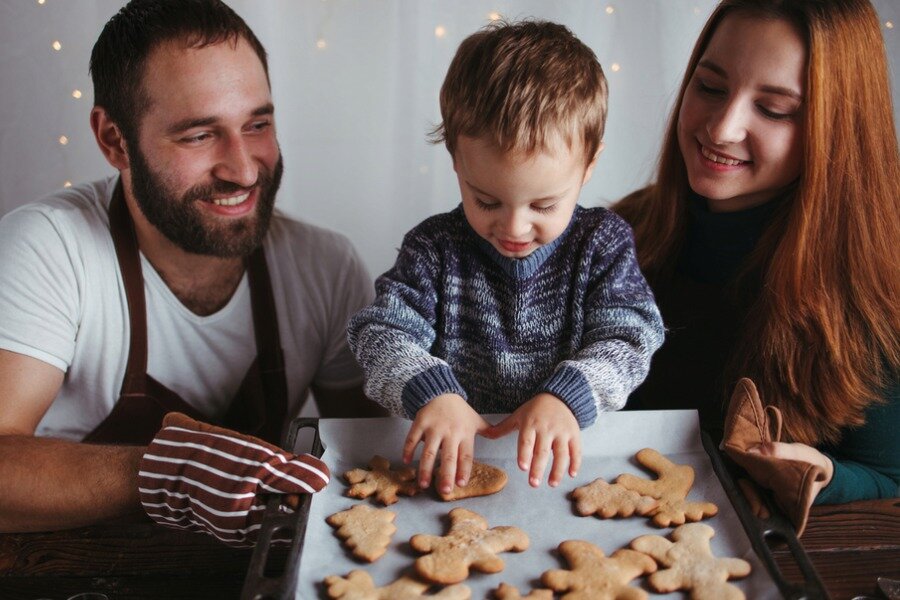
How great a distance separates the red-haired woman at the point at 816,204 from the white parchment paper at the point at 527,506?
218 millimetres

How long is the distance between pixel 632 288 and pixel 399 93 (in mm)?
1010

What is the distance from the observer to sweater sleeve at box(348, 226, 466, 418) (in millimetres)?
1172

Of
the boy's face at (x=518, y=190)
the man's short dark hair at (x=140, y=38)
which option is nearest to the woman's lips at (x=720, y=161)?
the boy's face at (x=518, y=190)

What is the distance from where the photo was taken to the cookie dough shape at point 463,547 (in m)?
0.98

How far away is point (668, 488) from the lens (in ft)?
3.74

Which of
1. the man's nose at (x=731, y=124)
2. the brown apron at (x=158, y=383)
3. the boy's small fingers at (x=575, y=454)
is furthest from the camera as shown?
the brown apron at (x=158, y=383)

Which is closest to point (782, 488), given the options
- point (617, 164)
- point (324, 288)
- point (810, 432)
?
point (810, 432)

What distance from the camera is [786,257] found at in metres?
1.36

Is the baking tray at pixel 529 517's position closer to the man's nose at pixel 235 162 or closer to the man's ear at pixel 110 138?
the man's nose at pixel 235 162

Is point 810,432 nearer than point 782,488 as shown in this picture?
No

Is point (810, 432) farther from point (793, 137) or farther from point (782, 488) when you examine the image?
point (793, 137)

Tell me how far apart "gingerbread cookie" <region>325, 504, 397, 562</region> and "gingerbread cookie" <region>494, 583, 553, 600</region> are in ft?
0.51

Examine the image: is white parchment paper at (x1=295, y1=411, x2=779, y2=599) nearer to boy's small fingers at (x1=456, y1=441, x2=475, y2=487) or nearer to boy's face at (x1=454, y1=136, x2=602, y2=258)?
boy's small fingers at (x1=456, y1=441, x2=475, y2=487)

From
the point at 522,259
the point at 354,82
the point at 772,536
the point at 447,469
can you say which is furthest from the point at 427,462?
the point at 354,82
